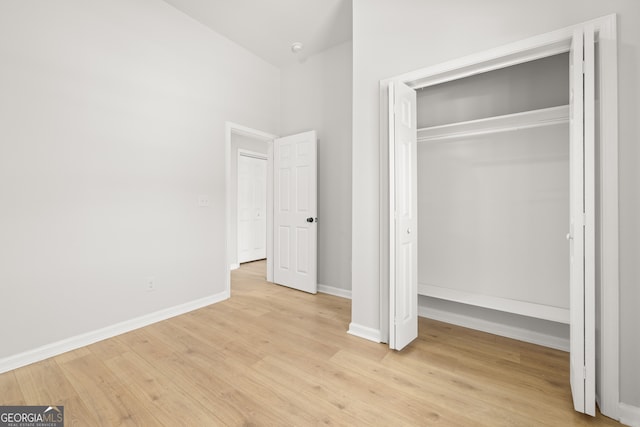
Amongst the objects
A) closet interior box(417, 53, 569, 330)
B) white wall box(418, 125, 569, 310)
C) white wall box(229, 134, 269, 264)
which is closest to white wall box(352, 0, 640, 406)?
closet interior box(417, 53, 569, 330)

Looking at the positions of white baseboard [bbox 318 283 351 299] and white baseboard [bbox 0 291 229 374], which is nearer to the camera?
white baseboard [bbox 0 291 229 374]

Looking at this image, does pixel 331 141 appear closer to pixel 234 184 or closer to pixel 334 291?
pixel 334 291

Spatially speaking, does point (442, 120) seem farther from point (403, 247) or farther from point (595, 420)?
point (595, 420)

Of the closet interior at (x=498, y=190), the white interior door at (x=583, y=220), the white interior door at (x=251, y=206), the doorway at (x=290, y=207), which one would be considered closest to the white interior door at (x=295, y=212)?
the doorway at (x=290, y=207)

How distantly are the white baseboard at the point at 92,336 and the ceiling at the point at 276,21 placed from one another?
3.13 meters

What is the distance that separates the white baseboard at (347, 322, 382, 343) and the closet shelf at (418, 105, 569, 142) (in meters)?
1.84

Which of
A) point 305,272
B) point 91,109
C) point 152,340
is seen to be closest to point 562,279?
point 305,272

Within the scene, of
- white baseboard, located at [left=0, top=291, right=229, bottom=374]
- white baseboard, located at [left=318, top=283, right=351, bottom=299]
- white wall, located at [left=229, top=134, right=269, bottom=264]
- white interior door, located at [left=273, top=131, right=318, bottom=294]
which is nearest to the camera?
white baseboard, located at [left=0, top=291, right=229, bottom=374]

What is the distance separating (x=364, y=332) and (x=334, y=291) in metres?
1.26

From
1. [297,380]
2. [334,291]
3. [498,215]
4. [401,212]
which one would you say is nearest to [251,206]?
[334,291]

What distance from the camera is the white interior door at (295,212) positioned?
3697 mm

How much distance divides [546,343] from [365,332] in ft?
4.63

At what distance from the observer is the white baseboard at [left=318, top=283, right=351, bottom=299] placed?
3580mm

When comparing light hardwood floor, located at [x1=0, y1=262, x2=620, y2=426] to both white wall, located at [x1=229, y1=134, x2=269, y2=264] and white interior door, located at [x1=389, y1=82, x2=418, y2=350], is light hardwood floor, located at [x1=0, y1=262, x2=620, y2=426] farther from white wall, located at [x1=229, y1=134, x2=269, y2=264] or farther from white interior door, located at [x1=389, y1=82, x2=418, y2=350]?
white wall, located at [x1=229, y1=134, x2=269, y2=264]
